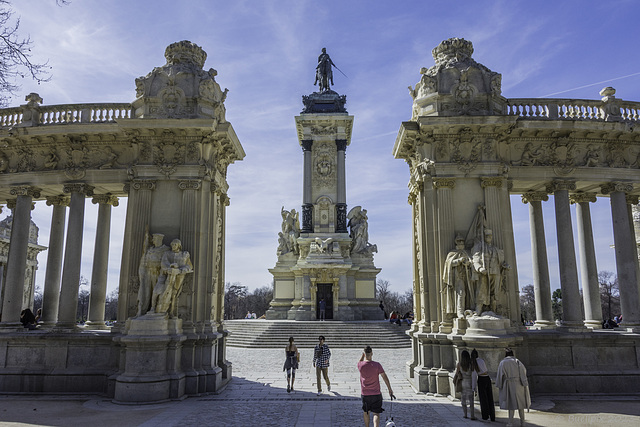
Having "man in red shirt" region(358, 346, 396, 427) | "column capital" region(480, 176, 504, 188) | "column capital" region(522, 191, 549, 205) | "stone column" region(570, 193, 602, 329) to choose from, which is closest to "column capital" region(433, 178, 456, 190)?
"column capital" region(480, 176, 504, 188)

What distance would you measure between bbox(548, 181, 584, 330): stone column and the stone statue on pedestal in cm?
1158

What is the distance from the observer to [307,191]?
38.2m

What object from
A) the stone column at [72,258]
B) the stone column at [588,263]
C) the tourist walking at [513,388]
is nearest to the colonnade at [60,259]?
the stone column at [72,258]

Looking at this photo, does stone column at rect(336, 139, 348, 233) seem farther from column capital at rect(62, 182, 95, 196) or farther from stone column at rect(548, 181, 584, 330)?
column capital at rect(62, 182, 95, 196)

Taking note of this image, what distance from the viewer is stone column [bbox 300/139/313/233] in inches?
1479

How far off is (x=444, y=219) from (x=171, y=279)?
26.5ft

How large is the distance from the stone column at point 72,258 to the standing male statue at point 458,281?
11601 mm

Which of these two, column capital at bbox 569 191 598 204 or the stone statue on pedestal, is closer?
the stone statue on pedestal

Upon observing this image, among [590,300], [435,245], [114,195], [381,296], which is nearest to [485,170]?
[435,245]

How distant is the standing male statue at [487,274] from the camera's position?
1285 cm

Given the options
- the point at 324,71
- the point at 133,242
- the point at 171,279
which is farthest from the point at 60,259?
the point at 324,71

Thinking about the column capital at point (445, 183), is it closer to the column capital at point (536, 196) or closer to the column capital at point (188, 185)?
the column capital at point (536, 196)

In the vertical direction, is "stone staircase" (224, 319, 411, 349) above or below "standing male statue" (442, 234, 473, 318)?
below

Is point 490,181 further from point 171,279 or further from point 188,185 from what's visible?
point 171,279
